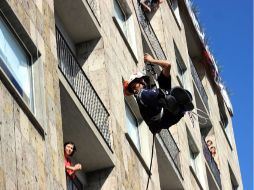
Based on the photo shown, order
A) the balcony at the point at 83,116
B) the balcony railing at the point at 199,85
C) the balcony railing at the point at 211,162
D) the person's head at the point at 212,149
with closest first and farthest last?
1. the balcony at the point at 83,116
2. the balcony railing at the point at 211,162
3. the person's head at the point at 212,149
4. the balcony railing at the point at 199,85

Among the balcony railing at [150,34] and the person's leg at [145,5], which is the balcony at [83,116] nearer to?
the balcony railing at [150,34]

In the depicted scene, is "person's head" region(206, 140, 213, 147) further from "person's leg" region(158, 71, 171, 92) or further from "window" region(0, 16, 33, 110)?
"window" region(0, 16, 33, 110)

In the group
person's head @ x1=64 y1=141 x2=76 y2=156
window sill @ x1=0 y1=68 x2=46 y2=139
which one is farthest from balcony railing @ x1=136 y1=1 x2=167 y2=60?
window sill @ x1=0 y1=68 x2=46 y2=139

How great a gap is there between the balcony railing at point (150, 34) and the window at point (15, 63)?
10987mm

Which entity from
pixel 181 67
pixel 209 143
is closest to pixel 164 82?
pixel 181 67

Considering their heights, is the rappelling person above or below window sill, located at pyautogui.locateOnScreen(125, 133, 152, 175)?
below

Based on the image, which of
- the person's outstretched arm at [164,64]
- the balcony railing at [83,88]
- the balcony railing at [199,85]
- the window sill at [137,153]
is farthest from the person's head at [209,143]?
the person's outstretched arm at [164,64]

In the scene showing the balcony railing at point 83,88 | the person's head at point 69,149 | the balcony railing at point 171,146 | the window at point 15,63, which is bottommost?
the person's head at point 69,149

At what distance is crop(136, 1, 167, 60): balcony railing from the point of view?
30.2 metres

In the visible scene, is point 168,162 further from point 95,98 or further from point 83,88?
point 83,88

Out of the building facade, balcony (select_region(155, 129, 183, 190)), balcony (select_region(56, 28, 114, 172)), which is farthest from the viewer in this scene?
balcony (select_region(155, 129, 183, 190))

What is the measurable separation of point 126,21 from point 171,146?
3.50 meters

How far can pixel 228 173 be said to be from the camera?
3825cm

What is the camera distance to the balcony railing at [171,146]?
28469mm
